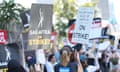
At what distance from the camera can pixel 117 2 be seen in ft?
178

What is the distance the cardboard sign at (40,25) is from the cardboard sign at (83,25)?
741 millimetres

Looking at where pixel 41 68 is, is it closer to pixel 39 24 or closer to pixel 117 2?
pixel 39 24

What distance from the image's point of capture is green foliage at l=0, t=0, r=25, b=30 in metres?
19.3

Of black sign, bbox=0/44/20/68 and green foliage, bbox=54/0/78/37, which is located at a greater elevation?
black sign, bbox=0/44/20/68

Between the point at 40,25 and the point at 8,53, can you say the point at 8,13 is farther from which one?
the point at 8,53

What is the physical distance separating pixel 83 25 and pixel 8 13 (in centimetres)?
901

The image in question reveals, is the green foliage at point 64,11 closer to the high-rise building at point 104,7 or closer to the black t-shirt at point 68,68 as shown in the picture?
the high-rise building at point 104,7

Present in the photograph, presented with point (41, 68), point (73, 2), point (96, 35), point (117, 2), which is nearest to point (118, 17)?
point (117, 2)

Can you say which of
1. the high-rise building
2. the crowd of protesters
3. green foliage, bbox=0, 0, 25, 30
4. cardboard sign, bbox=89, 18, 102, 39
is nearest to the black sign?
the crowd of protesters

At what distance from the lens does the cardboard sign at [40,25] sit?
410 inches

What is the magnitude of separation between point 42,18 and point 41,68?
3.57 feet

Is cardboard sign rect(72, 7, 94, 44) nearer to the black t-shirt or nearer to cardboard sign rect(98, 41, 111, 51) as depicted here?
the black t-shirt

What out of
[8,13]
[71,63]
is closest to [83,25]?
[71,63]

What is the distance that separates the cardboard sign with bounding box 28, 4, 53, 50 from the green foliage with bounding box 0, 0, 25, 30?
8784mm
